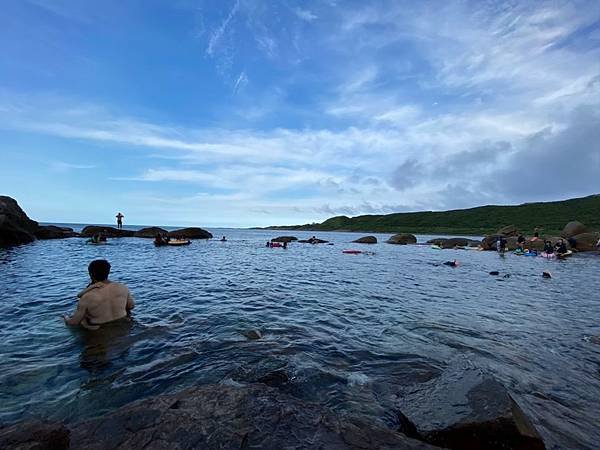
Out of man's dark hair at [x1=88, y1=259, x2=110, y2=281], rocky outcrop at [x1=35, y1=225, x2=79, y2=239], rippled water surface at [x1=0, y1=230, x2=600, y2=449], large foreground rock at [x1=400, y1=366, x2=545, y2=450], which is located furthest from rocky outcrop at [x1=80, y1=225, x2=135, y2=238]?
large foreground rock at [x1=400, y1=366, x2=545, y2=450]

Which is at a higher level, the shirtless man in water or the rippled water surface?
the shirtless man in water

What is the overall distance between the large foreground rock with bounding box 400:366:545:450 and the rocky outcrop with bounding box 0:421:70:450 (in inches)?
178

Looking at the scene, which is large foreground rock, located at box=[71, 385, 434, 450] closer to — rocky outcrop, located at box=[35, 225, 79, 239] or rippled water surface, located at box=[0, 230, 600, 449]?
rippled water surface, located at box=[0, 230, 600, 449]

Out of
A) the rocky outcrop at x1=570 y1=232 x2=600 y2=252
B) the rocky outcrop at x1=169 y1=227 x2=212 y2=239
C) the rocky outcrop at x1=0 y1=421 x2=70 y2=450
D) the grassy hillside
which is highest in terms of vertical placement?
the grassy hillside

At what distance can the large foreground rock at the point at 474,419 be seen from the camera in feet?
13.9

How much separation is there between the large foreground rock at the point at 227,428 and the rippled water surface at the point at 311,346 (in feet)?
5.53

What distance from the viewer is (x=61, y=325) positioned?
389 inches

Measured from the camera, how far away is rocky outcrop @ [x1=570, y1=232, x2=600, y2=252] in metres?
46.7

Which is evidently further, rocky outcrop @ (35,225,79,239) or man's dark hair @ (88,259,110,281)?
rocky outcrop @ (35,225,79,239)

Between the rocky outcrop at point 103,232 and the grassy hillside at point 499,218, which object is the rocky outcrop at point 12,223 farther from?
the grassy hillside at point 499,218

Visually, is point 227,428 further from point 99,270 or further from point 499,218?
point 499,218

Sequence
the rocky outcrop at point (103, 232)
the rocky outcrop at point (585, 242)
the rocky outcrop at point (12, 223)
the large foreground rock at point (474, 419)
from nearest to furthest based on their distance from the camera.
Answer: the large foreground rock at point (474, 419), the rocky outcrop at point (12, 223), the rocky outcrop at point (585, 242), the rocky outcrop at point (103, 232)

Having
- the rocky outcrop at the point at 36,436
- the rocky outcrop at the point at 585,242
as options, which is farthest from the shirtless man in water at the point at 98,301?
the rocky outcrop at the point at 585,242

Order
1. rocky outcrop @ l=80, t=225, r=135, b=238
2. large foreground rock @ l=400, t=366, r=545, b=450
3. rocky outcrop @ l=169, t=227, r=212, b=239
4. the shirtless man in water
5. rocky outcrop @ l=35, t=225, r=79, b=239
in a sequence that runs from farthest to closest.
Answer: rocky outcrop @ l=169, t=227, r=212, b=239 → rocky outcrop @ l=80, t=225, r=135, b=238 → rocky outcrop @ l=35, t=225, r=79, b=239 → the shirtless man in water → large foreground rock @ l=400, t=366, r=545, b=450
